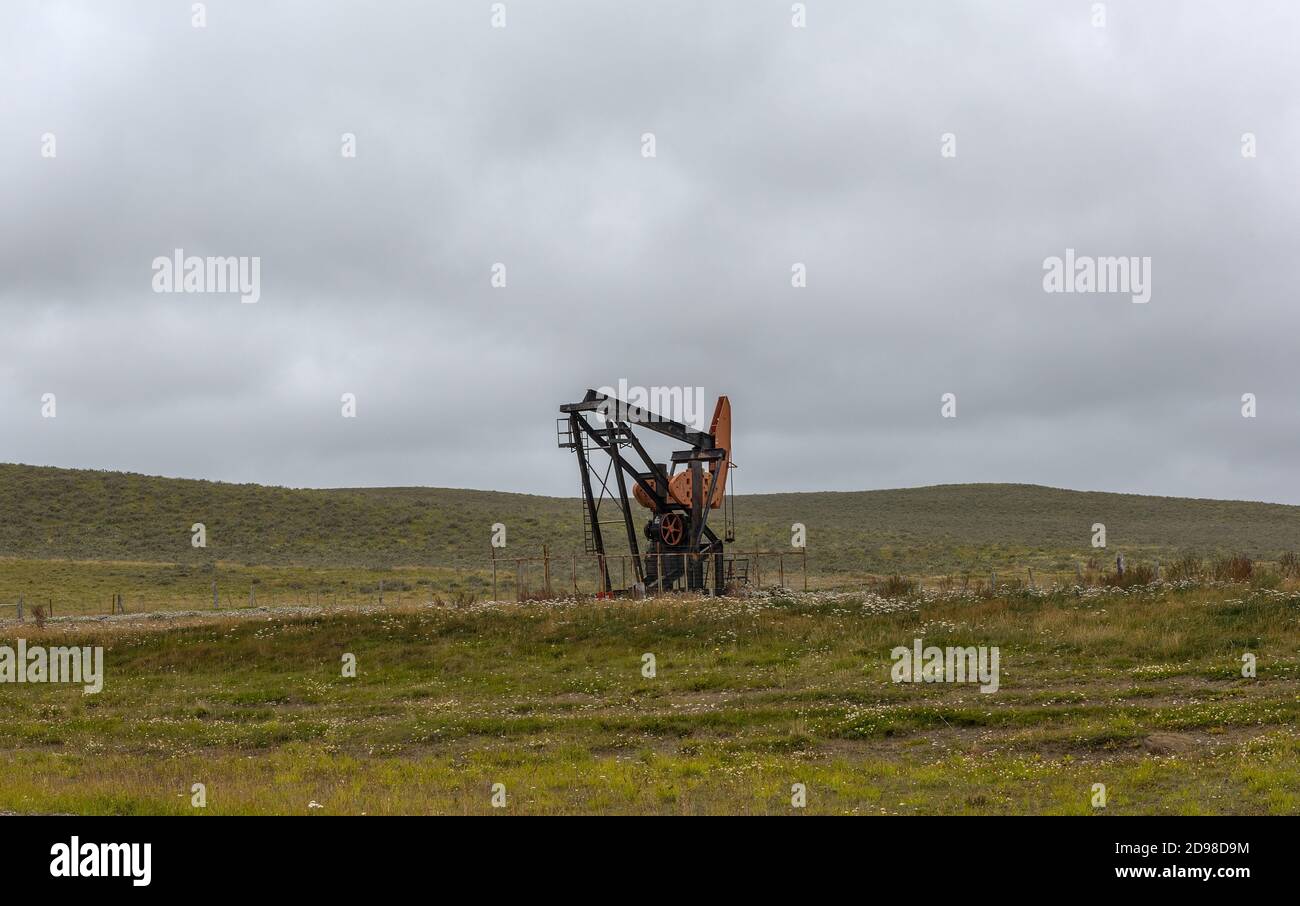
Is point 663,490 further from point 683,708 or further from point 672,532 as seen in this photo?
point 683,708

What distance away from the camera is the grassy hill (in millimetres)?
60438

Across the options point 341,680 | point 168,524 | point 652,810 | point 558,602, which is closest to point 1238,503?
point 168,524

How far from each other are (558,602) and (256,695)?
28.6 feet

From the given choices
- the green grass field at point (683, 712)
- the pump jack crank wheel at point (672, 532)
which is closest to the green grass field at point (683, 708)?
the green grass field at point (683, 712)

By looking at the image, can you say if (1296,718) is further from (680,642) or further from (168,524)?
(168,524)

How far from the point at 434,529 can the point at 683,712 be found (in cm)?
5606

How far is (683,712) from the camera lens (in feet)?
59.7

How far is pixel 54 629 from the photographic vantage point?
29.4m

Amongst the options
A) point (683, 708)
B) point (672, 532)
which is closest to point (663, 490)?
point (672, 532)

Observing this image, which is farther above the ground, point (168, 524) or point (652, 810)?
point (168, 524)

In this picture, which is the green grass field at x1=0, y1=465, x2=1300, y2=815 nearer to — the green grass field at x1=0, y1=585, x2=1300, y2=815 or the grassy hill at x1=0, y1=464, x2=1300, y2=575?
the green grass field at x1=0, y1=585, x2=1300, y2=815

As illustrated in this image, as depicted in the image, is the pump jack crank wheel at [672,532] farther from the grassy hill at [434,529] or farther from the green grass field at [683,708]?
the grassy hill at [434,529]

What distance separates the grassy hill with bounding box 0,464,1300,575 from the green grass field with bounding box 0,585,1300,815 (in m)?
28.9

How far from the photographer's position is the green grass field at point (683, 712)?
13211mm
